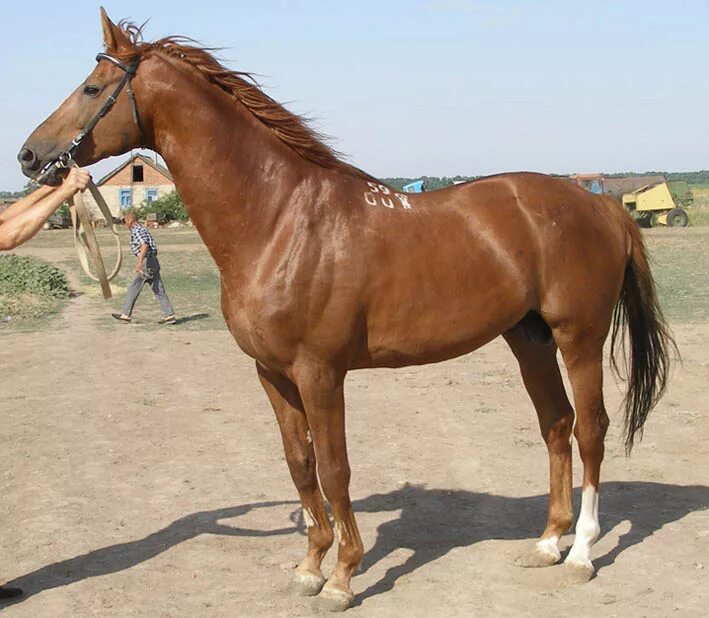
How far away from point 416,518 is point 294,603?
1.47 m

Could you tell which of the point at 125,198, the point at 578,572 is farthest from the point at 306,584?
the point at 125,198

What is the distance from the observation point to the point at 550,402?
18.7ft

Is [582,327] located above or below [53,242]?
above

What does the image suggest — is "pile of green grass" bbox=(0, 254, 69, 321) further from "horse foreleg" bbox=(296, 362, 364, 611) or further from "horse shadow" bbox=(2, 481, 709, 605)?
"horse foreleg" bbox=(296, 362, 364, 611)

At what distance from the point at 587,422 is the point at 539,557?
810 millimetres

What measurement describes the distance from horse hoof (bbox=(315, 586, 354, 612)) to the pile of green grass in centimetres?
1324

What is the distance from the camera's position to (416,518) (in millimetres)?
6047

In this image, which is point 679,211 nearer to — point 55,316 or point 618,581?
point 55,316

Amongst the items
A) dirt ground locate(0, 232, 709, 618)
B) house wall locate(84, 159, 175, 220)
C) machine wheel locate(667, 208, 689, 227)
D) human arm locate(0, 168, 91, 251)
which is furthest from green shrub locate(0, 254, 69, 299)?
house wall locate(84, 159, 175, 220)

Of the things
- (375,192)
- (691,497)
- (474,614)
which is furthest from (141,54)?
(691,497)

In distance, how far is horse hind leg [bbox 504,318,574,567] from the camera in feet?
18.1

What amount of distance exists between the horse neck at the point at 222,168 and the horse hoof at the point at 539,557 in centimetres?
233

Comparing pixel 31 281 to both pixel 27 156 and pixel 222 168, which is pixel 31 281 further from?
pixel 222 168

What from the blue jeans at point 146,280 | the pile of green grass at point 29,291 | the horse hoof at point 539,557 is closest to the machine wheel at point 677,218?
the pile of green grass at point 29,291
